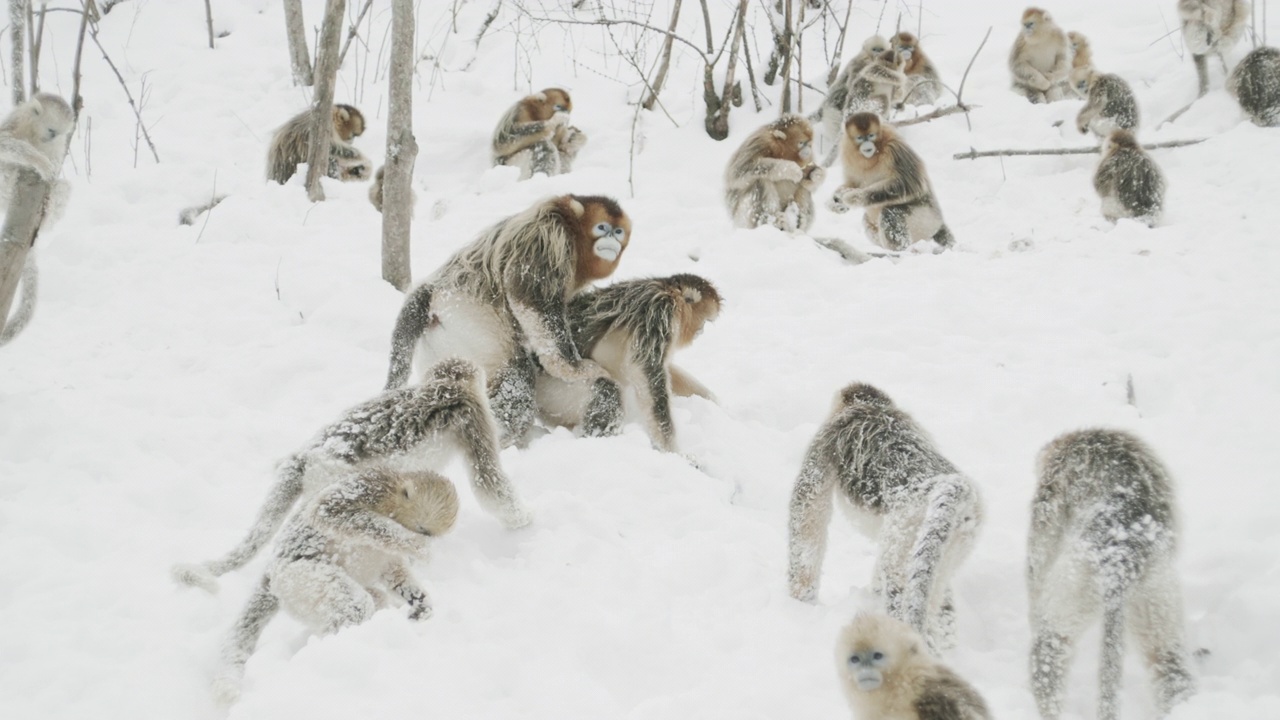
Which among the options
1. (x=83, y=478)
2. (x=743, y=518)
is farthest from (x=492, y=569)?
(x=83, y=478)

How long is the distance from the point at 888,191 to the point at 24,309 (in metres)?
7.89

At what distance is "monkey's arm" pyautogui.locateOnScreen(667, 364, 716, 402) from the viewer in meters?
6.52

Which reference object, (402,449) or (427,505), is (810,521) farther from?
(402,449)

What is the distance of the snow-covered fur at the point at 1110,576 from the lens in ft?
10.6

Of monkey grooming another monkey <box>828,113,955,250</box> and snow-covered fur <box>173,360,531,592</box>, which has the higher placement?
monkey grooming another monkey <box>828,113,955,250</box>

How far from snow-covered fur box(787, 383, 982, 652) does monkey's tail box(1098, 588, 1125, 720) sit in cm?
58

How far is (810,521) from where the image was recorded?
410 cm

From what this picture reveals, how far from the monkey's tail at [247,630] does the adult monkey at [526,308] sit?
2208mm

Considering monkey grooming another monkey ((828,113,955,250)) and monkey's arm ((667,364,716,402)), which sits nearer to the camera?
monkey's arm ((667,364,716,402))

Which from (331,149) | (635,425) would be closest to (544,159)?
(331,149)

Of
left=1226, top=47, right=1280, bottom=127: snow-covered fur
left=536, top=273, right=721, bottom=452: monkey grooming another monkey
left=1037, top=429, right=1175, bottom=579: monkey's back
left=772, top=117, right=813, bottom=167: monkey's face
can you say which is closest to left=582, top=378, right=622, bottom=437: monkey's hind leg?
left=536, top=273, right=721, bottom=452: monkey grooming another monkey

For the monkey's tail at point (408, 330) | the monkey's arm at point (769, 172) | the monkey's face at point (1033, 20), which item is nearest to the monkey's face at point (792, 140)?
the monkey's arm at point (769, 172)

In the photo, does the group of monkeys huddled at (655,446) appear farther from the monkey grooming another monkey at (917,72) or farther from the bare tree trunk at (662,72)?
the monkey grooming another monkey at (917,72)

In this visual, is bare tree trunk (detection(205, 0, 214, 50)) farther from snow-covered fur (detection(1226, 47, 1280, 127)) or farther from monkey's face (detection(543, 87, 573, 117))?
snow-covered fur (detection(1226, 47, 1280, 127))
